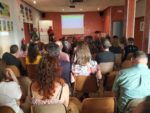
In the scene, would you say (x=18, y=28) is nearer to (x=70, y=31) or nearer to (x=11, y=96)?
(x=11, y=96)

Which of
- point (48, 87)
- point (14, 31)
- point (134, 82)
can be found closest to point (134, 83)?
point (134, 82)

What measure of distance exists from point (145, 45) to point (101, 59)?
1740 mm

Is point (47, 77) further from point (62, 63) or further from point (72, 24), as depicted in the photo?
point (72, 24)

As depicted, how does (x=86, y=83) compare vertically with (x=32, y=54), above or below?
below

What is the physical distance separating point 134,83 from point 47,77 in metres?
0.99

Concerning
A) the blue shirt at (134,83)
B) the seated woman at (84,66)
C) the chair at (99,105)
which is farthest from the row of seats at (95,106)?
the seated woman at (84,66)

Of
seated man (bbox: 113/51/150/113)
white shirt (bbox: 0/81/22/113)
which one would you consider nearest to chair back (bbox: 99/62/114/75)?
seated man (bbox: 113/51/150/113)

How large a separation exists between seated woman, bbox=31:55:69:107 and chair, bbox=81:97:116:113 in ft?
0.96

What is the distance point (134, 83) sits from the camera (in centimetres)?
208

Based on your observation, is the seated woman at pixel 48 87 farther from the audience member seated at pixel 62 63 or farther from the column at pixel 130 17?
the column at pixel 130 17

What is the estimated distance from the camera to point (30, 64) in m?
3.87

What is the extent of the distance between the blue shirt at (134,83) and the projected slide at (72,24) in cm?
1334

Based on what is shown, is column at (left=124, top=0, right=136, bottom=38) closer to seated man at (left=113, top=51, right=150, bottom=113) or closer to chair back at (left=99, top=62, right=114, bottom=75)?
chair back at (left=99, top=62, right=114, bottom=75)

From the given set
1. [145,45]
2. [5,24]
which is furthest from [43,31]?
[145,45]
